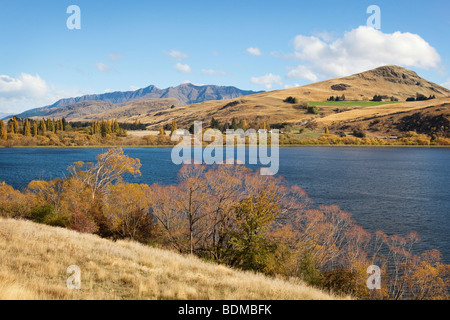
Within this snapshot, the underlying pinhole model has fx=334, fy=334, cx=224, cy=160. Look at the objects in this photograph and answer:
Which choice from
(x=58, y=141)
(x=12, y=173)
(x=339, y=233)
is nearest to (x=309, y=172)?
(x=339, y=233)

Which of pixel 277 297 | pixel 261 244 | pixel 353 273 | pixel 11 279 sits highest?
pixel 11 279

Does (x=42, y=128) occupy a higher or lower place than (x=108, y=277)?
higher

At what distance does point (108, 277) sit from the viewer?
13906 millimetres

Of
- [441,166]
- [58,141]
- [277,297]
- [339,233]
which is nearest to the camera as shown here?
[277,297]

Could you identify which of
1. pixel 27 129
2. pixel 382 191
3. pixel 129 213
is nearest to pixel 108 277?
pixel 129 213

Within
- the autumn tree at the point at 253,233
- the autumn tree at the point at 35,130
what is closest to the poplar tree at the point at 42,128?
the autumn tree at the point at 35,130

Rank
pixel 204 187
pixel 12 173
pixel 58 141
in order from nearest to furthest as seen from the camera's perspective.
A: pixel 204 187 < pixel 12 173 < pixel 58 141

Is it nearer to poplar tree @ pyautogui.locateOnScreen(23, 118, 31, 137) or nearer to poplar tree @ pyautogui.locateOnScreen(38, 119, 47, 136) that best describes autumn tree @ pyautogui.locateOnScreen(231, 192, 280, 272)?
poplar tree @ pyautogui.locateOnScreen(23, 118, 31, 137)

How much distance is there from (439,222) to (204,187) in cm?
3151

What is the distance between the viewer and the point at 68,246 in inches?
744

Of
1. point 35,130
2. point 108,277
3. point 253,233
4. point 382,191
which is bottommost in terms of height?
point 382,191

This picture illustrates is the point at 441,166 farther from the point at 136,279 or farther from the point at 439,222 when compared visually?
the point at 136,279

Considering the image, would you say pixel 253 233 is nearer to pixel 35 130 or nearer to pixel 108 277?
pixel 108 277
